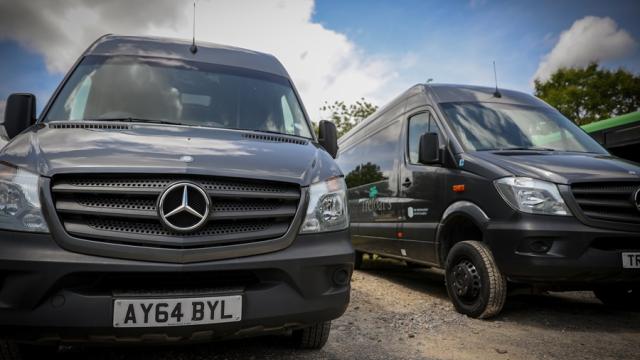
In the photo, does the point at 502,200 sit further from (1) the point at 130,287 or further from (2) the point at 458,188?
(1) the point at 130,287

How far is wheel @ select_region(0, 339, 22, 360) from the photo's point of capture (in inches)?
98.1

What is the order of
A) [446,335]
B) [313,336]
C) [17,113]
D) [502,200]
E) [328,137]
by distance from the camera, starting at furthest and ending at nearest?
[502,200] < [328,137] < [446,335] < [17,113] < [313,336]

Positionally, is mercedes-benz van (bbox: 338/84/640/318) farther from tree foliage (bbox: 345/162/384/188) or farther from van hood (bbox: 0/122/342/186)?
van hood (bbox: 0/122/342/186)

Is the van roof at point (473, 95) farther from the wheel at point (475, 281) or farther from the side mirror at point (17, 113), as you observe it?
the side mirror at point (17, 113)

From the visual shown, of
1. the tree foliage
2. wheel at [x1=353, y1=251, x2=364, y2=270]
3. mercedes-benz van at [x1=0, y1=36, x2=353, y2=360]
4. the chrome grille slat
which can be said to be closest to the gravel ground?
mercedes-benz van at [x1=0, y1=36, x2=353, y2=360]

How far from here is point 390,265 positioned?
8.91 m

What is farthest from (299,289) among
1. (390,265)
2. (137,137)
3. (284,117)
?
(390,265)

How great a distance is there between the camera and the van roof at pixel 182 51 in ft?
12.7

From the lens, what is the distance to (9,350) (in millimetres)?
2500

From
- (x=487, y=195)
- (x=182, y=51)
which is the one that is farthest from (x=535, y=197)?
(x=182, y=51)

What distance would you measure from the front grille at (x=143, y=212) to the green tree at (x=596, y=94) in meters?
31.2

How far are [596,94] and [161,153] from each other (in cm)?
3324

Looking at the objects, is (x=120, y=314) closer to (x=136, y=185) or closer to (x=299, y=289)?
(x=136, y=185)

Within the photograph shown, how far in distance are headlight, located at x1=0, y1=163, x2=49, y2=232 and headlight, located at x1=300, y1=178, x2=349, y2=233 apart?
1255 millimetres
